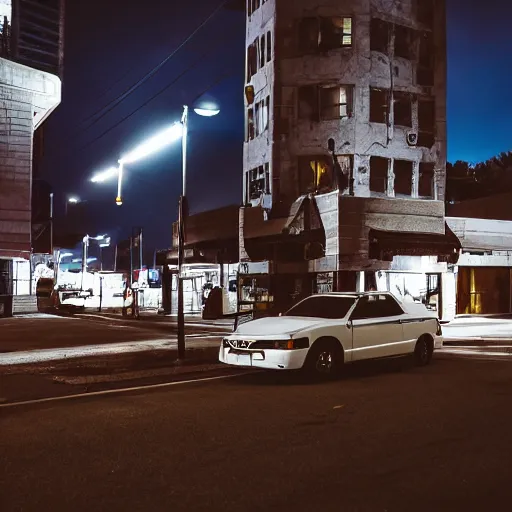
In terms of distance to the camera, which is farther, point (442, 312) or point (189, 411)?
point (442, 312)

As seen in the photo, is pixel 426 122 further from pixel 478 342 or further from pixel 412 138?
pixel 478 342

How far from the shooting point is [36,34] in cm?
2897

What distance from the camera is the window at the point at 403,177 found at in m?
29.4

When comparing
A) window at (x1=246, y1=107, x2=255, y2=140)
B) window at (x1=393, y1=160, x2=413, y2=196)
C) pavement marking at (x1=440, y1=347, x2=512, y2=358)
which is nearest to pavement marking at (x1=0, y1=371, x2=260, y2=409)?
pavement marking at (x1=440, y1=347, x2=512, y2=358)

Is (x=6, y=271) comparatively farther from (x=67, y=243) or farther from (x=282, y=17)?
(x=67, y=243)

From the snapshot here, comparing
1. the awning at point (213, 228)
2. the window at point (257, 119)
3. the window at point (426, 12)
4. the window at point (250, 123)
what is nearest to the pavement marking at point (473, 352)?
the awning at point (213, 228)

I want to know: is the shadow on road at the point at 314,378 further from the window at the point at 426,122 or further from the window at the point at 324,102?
the window at the point at 426,122

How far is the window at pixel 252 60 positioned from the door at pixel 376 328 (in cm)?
2249

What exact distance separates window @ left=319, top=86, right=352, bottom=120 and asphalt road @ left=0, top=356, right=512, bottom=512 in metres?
20.5

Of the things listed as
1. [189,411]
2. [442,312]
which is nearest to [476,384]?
[189,411]

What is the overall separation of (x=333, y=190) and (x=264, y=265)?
5.29 metres

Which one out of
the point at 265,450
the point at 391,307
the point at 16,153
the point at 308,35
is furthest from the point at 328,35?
the point at 265,450

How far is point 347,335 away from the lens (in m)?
11.7

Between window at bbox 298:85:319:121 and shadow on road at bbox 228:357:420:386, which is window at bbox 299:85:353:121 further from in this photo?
shadow on road at bbox 228:357:420:386
